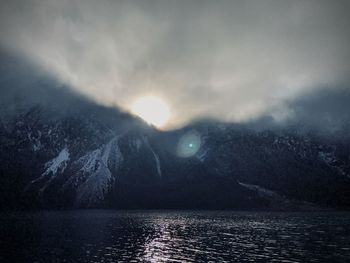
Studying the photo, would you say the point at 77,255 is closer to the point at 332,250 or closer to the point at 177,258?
the point at 177,258

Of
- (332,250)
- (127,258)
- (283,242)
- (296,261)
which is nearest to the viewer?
(296,261)

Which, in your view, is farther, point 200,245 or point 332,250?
point 200,245

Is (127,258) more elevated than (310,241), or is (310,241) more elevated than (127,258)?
(310,241)

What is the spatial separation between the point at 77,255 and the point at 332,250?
70.0 metres

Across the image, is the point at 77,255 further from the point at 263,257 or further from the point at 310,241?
the point at 310,241

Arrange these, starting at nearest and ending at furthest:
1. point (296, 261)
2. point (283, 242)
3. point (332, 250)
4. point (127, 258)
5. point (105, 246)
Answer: point (296, 261) → point (127, 258) → point (332, 250) → point (105, 246) → point (283, 242)

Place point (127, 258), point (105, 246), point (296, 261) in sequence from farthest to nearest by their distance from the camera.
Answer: point (105, 246)
point (127, 258)
point (296, 261)

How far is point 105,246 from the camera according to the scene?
4481 inches

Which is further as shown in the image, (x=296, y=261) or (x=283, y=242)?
(x=283, y=242)

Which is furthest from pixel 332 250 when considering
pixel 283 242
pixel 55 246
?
pixel 55 246

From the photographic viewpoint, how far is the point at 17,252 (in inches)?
3836

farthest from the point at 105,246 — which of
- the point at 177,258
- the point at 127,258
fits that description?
the point at 177,258

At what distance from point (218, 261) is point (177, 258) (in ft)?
38.1

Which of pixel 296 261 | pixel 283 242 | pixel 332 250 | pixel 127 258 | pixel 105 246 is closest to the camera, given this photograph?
pixel 296 261
